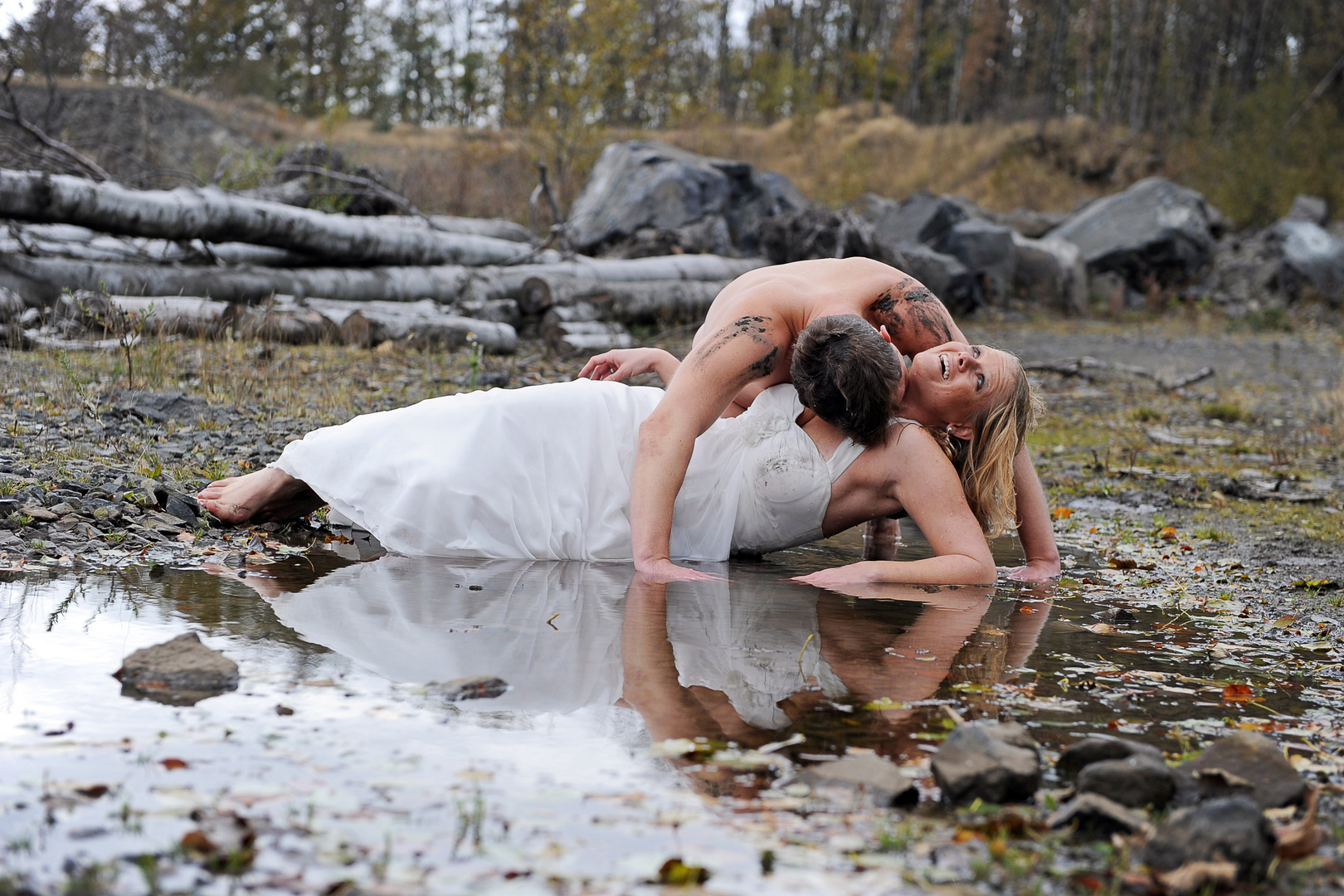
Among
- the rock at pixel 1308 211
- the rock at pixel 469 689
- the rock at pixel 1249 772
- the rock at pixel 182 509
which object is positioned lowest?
the rock at pixel 182 509

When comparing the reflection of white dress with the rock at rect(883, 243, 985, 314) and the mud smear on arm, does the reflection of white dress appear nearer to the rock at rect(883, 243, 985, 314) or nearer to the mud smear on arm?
the mud smear on arm

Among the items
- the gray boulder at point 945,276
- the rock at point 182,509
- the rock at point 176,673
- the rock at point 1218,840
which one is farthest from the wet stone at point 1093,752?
the gray boulder at point 945,276

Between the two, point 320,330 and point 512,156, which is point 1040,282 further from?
point 320,330

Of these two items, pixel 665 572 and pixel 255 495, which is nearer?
pixel 665 572

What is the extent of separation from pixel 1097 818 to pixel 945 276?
16.0 metres

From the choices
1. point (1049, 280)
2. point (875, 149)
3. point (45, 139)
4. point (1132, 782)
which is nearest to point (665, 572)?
point (1132, 782)

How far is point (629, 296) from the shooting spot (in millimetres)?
12031

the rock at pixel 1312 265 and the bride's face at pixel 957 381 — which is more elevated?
the rock at pixel 1312 265

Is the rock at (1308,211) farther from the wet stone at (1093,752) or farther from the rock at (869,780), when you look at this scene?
the rock at (869,780)

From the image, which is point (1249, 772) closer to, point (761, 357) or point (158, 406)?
point (761, 357)

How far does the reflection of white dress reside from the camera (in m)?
3.97

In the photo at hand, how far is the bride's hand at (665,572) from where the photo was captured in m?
3.81

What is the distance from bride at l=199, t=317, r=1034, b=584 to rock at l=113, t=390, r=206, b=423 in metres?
1.95

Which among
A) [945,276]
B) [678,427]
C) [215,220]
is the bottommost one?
[678,427]
